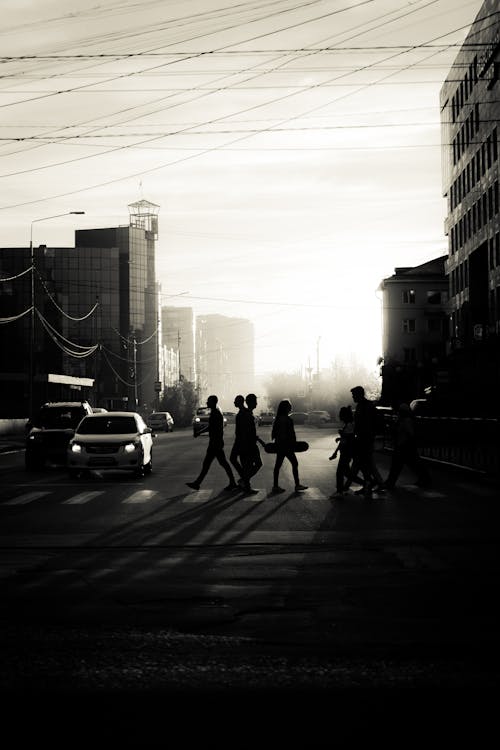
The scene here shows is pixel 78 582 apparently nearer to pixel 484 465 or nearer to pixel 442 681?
pixel 442 681

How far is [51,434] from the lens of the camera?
106 feet

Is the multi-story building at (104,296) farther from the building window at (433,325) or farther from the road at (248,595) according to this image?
the road at (248,595)

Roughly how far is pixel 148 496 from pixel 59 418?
477 inches

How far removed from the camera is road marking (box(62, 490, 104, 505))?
20859 millimetres

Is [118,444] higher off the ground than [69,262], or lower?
lower

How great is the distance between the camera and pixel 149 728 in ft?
17.8

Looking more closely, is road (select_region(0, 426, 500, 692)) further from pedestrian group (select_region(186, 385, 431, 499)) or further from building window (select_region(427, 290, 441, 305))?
building window (select_region(427, 290, 441, 305))

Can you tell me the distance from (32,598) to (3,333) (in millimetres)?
104870

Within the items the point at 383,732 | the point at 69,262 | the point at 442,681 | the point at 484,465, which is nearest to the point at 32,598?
the point at 442,681

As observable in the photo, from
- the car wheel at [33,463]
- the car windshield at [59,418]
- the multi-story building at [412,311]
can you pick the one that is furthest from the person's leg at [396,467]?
the multi-story building at [412,311]

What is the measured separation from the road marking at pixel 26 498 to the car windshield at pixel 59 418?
32.8 ft

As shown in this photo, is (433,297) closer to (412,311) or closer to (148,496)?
(412,311)

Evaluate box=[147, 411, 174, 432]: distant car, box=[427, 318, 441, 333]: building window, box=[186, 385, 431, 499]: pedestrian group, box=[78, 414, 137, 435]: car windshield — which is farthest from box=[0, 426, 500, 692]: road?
box=[427, 318, 441, 333]: building window

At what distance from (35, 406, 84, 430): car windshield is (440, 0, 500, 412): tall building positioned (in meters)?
29.5
